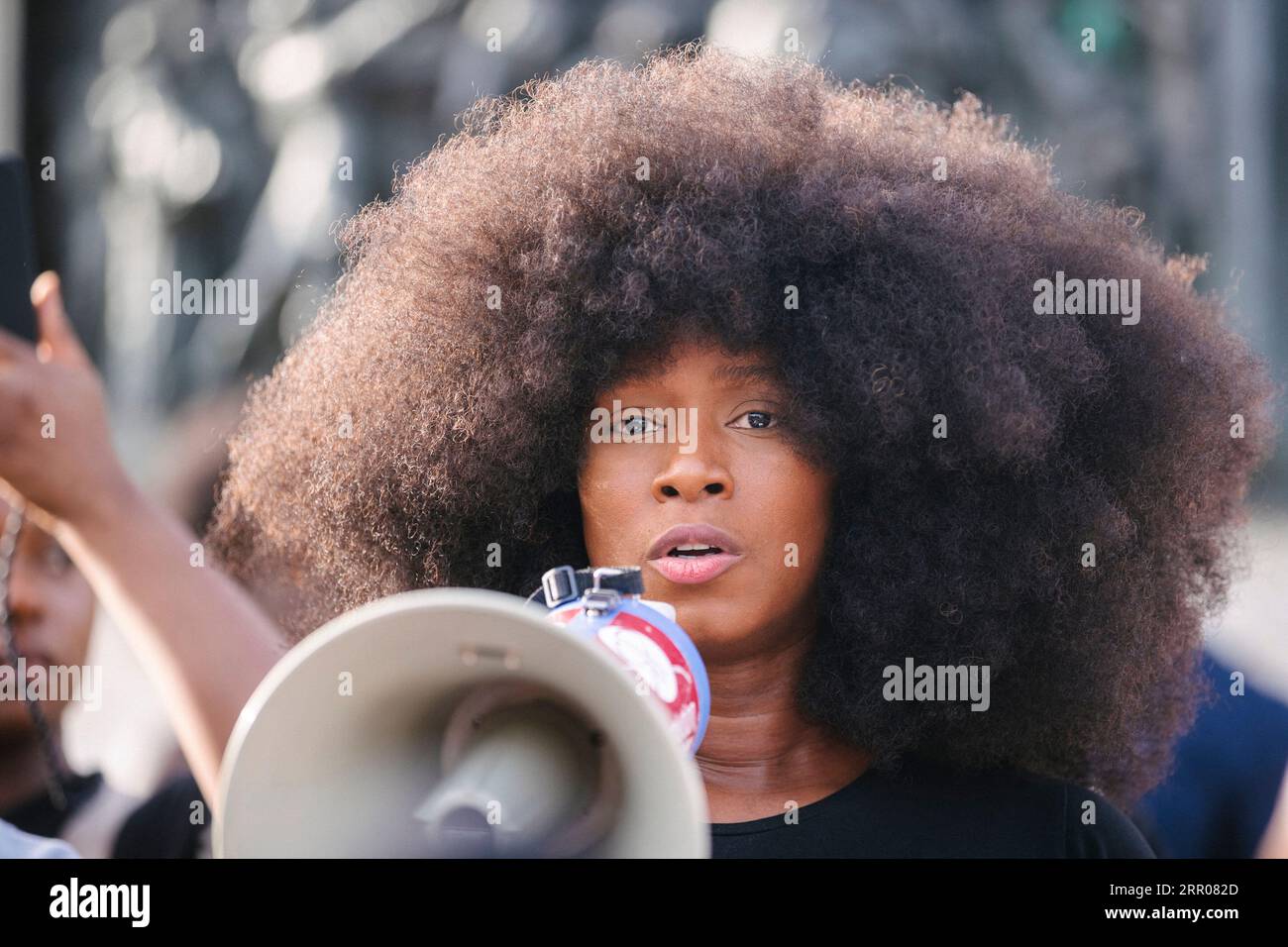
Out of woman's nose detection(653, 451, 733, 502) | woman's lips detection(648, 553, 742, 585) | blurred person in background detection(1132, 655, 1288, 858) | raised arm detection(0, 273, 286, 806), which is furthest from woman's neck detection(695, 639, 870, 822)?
blurred person in background detection(1132, 655, 1288, 858)

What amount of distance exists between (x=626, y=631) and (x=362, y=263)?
1545mm

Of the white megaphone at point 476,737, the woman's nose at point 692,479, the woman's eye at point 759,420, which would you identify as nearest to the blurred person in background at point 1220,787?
the woman's eye at point 759,420

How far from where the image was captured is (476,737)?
91.4 inches

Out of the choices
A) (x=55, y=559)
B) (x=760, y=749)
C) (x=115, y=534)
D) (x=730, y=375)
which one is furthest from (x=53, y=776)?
(x=730, y=375)

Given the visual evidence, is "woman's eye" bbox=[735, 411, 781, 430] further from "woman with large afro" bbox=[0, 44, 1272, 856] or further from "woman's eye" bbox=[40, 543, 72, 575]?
"woman's eye" bbox=[40, 543, 72, 575]

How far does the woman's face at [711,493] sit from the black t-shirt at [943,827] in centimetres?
38

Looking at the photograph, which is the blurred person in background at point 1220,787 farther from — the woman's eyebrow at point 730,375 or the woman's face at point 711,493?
the woman's eyebrow at point 730,375

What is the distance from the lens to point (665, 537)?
9.38 feet

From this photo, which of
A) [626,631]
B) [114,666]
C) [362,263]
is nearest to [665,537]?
[626,631]

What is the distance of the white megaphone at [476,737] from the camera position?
2.02 meters

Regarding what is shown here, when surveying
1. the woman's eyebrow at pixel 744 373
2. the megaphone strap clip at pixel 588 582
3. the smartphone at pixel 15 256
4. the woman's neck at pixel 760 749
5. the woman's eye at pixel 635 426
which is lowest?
the woman's neck at pixel 760 749

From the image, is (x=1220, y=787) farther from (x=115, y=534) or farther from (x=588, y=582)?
(x=115, y=534)

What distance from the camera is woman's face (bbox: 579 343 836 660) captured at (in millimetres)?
2873

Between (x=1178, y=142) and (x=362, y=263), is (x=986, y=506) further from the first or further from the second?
(x=1178, y=142)
